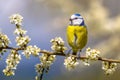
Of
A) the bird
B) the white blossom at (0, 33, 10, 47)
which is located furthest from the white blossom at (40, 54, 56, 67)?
the bird

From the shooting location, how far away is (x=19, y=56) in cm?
112

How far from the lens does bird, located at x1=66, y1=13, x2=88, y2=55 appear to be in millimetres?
1516

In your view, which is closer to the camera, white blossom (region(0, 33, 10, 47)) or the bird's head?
white blossom (region(0, 33, 10, 47))

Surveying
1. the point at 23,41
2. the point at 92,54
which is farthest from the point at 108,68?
the point at 23,41

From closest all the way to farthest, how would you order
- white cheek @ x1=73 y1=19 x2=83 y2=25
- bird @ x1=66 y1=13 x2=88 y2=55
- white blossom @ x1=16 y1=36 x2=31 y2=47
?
white blossom @ x1=16 y1=36 x2=31 y2=47 < bird @ x1=66 y1=13 x2=88 y2=55 < white cheek @ x1=73 y1=19 x2=83 y2=25

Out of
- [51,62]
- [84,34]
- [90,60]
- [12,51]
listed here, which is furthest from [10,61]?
[84,34]

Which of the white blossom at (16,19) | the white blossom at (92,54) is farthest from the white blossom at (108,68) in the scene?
the white blossom at (16,19)

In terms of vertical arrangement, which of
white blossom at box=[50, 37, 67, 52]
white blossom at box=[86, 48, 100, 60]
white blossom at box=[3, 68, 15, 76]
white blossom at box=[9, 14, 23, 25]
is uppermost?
white blossom at box=[9, 14, 23, 25]

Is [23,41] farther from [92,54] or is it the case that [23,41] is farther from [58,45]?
[92,54]

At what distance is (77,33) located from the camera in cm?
162

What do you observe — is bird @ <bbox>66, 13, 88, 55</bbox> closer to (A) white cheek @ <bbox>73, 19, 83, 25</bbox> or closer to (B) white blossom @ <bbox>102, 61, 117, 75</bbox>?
(A) white cheek @ <bbox>73, 19, 83, 25</bbox>

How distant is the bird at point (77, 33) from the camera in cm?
152

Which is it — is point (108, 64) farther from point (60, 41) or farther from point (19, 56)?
point (19, 56)

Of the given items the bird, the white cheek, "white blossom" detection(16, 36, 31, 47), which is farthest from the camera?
the white cheek
